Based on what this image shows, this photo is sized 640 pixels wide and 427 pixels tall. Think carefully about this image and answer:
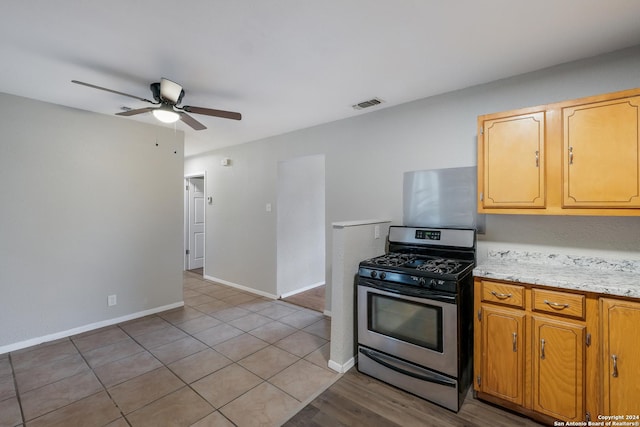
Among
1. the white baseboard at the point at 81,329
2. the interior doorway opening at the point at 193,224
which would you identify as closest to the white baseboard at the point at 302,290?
the white baseboard at the point at 81,329

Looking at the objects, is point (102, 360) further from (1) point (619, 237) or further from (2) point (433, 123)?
(1) point (619, 237)

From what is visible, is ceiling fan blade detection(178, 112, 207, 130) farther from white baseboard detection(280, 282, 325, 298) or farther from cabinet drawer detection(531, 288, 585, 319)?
cabinet drawer detection(531, 288, 585, 319)

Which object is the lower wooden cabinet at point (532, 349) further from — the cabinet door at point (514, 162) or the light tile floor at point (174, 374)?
the light tile floor at point (174, 374)

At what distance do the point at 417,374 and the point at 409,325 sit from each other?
13.7 inches

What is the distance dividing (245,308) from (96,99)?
3.00 metres

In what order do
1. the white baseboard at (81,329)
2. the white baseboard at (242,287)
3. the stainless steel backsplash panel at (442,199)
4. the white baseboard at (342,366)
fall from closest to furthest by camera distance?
1. the white baseboard at (342,366)
2. the stainless steel backsplash panel at (442,199)
3. the white baseboard at (81,329)
4. the white baseboard at (242,287)

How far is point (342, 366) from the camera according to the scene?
2.47 meters

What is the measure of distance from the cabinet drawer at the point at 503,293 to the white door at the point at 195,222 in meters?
5.93

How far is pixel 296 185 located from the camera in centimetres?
468

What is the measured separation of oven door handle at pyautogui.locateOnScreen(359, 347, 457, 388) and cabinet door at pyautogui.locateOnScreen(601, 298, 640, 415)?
83 centimetres

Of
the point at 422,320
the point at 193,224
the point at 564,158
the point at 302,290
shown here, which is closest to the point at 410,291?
the point at 422,320

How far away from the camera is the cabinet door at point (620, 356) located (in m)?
1.57

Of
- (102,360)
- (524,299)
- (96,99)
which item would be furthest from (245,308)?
(524,299)

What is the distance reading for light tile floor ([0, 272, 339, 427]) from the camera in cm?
198
